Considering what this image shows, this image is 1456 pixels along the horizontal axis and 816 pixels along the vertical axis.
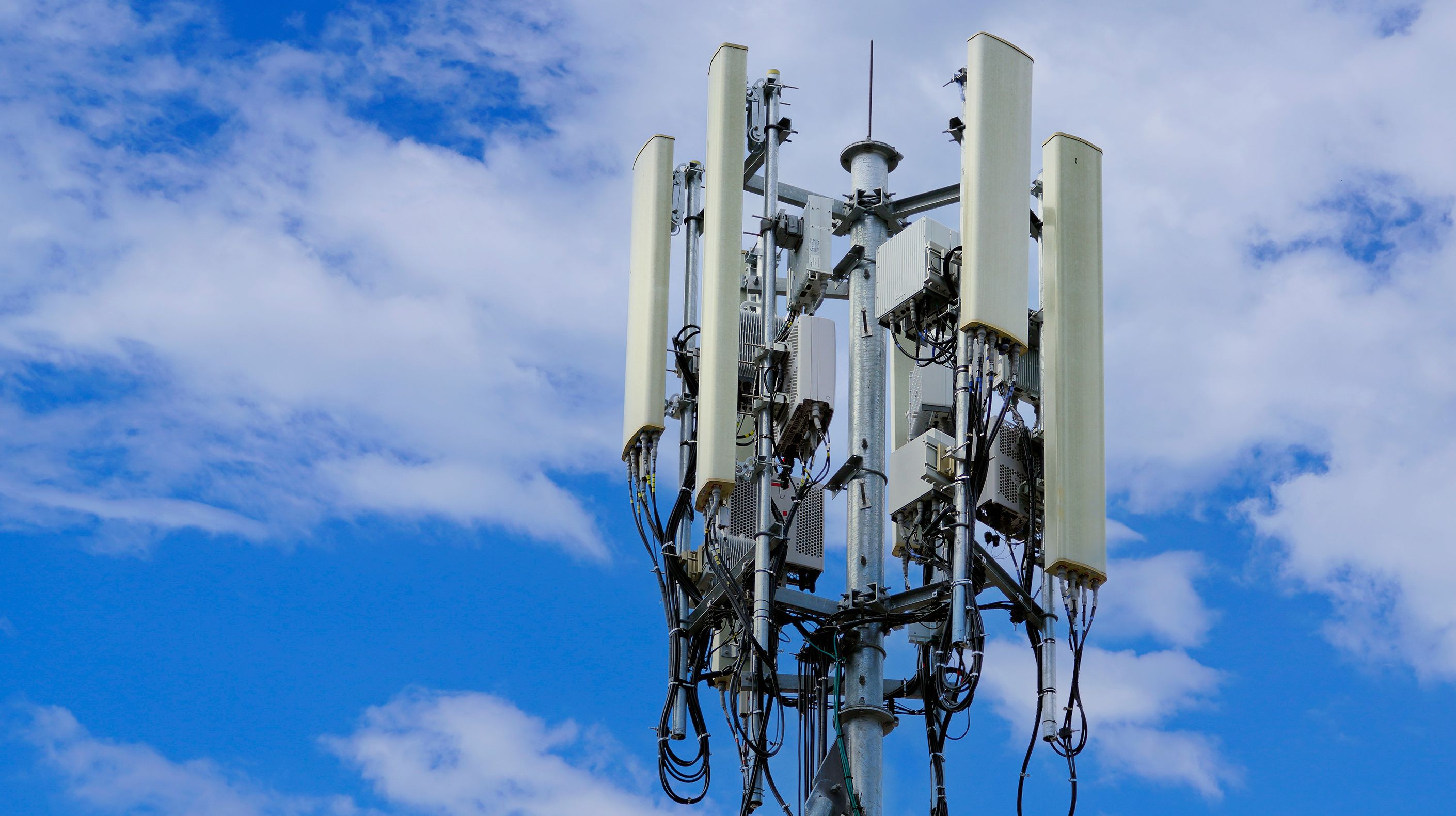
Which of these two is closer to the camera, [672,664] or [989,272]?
[989,272]

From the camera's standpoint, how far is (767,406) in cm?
2556

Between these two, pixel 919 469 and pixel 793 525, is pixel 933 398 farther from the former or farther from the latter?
pixel 793 525

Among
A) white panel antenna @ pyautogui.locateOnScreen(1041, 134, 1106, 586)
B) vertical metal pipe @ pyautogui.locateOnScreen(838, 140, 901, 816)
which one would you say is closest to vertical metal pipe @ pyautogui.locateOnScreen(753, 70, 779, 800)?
vertical metal pipe @ pyautogui.locateOnScreen(838, 140, 901, 816)

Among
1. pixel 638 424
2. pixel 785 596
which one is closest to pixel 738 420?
pixel 638 424

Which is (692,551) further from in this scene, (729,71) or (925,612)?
(729,71)

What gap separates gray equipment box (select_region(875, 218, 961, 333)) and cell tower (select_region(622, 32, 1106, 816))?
0.03 metres

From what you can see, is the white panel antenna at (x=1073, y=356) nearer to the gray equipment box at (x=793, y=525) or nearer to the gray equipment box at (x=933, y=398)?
the gray equipment box at (x=933, y=398)

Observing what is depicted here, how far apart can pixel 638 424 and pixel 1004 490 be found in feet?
16.3

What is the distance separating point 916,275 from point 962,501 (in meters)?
3.31

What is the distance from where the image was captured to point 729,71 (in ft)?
86.1

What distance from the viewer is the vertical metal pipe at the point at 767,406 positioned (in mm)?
24031

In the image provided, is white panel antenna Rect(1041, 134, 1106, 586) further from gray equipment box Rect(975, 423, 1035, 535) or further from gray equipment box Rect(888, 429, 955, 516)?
gray equipment box Rect(888, 429, 955, 516)

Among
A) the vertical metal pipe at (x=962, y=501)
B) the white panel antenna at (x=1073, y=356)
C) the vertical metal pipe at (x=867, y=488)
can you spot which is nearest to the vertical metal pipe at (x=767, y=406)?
the vertical metal pipe at (x=867, y=488)

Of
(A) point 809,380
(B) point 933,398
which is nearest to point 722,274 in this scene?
(A) point 809,380
